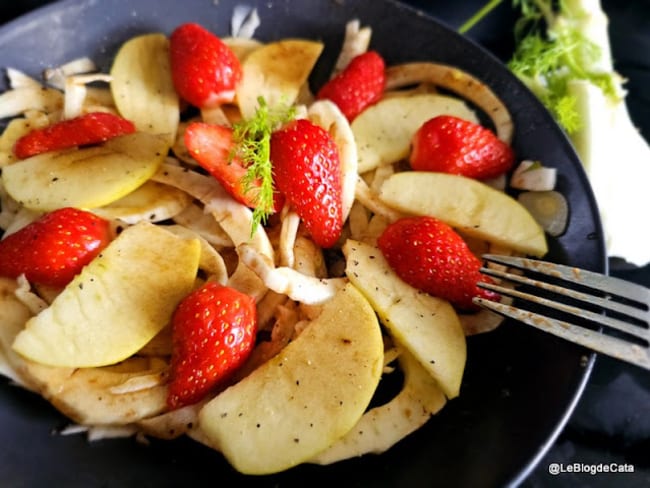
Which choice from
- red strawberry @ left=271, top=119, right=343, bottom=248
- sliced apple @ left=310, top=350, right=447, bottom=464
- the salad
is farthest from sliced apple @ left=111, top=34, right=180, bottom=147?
sliced apple @ left=310, top=350, right=447, bottom=464

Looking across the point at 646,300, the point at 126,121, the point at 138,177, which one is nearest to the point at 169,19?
the point at 126,121

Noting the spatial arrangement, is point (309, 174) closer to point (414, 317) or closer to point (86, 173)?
point (414, 317)

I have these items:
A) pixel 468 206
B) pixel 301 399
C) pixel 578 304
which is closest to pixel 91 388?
pixel 301 399

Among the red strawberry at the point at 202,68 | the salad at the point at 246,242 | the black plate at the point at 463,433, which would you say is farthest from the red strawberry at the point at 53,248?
the red strawberry at the point at 202,68

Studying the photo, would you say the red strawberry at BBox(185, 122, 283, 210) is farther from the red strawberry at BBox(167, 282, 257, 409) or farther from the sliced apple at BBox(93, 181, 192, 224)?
the red strawberry at BBox(167, 282, 257, 409)

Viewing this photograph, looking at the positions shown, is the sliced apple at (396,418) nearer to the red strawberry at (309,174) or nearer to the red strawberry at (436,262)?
the red strawberry at (436,262)

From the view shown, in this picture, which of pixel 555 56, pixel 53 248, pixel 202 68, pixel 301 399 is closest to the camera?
pixel 301 399

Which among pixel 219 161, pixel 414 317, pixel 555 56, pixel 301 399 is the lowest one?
pixel 301 399
